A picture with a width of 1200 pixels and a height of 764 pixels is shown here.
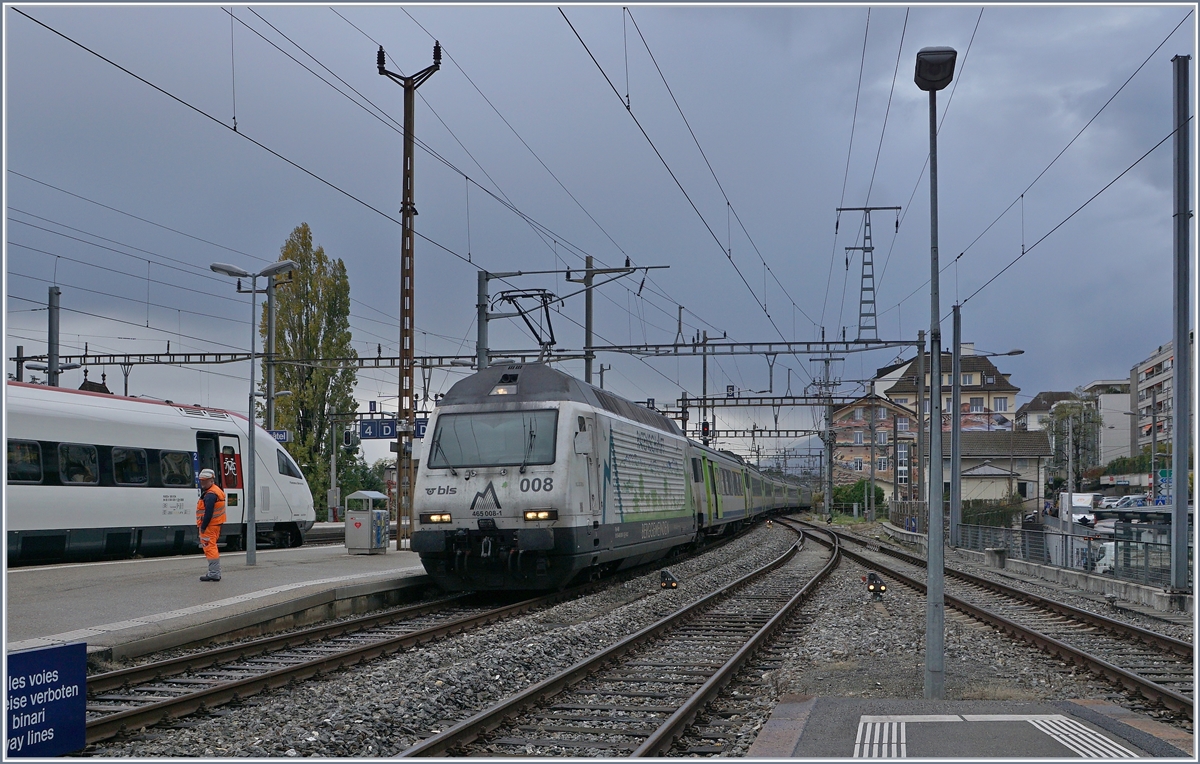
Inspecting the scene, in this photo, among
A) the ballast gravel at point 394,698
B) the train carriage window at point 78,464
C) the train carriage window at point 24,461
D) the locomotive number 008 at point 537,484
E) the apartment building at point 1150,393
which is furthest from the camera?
the apartment building at point 1150,393

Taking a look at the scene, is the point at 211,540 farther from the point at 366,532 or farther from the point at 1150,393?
the point at 1150,393

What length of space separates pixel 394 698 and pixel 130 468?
1295cm

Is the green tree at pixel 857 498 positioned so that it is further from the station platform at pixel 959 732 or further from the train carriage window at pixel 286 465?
the station platform at pixel 959 732

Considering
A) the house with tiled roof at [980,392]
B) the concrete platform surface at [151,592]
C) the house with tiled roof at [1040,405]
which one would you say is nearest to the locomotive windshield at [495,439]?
the concrete platform surface at [151,592]

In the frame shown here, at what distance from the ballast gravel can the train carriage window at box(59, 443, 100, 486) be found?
8925mm

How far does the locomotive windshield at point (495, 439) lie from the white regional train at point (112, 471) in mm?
6774

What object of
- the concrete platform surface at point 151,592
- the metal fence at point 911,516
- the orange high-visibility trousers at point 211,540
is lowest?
the metal fence at point 911,516

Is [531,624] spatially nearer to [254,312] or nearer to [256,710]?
[256,710]

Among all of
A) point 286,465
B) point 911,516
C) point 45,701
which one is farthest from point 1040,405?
point 45,701

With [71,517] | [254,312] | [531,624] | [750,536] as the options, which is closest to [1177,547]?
[531,624]

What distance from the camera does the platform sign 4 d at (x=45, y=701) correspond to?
5.00 metres

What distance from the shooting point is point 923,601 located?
17.7m

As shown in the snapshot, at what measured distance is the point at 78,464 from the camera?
59.3 ft

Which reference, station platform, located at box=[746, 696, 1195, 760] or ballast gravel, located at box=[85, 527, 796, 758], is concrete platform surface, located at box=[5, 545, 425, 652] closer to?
ballast gravel, located at box=[85, 527, 796, 758]
